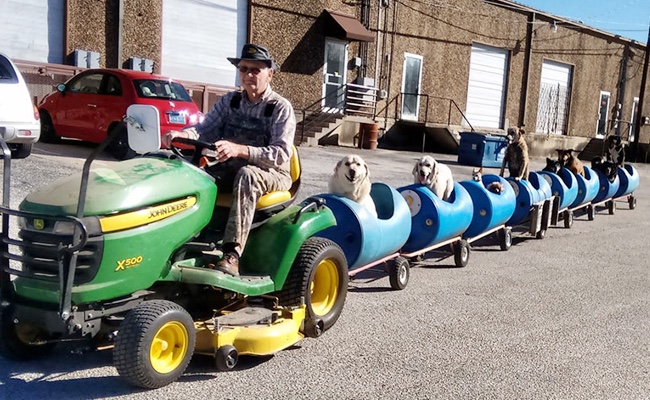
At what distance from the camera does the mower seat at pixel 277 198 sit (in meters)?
4.57

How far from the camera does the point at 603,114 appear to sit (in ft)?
129

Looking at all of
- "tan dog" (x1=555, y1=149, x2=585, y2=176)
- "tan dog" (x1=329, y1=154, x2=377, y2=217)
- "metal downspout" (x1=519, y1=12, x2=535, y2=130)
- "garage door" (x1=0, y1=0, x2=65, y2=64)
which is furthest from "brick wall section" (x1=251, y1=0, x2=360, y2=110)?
"tan dog" (x1=329, y1=154, x2=377, y2=217)

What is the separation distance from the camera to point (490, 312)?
612 centimetres

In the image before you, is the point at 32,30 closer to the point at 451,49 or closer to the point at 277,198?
the point at 277,198

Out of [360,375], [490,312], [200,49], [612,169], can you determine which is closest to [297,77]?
[200,49]

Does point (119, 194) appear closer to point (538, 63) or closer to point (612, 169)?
point (612, 169)

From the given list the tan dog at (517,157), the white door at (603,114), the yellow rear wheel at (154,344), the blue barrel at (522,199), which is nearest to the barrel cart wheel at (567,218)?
the tan dog at (517,157)

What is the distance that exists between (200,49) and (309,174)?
8499mm

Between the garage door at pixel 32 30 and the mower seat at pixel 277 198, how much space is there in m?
14.3

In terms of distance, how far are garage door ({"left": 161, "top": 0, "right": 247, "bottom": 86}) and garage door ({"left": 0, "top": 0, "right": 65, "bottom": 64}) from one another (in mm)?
3016

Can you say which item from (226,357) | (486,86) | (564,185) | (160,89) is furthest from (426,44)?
(226,357)

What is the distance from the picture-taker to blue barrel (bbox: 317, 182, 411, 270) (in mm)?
6094

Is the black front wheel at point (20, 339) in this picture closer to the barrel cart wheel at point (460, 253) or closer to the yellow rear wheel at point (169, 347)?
the yellow rear wheel at point (169, 347)

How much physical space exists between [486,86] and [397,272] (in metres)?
25.5
